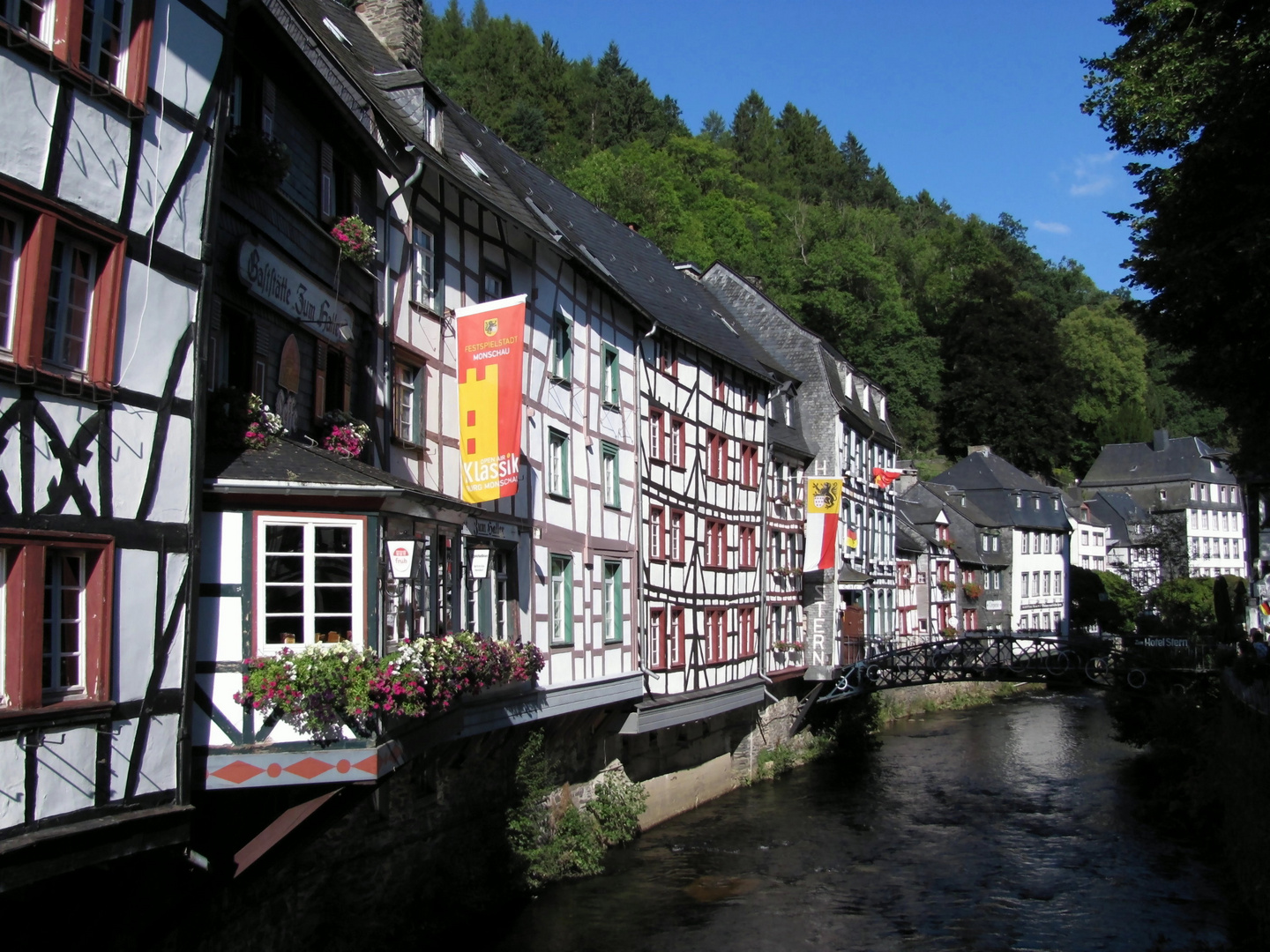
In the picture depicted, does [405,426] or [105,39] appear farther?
[405,426]

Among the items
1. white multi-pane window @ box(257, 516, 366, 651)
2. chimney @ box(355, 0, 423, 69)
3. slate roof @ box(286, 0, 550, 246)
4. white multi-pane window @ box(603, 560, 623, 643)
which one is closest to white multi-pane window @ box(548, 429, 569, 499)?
white multi-pane window @ box(603, 560, 623, 643)

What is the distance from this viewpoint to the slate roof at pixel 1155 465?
87.0m

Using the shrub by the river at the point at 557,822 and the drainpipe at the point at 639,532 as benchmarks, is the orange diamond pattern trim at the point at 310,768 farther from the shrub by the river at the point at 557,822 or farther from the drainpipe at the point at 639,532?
the drainpipe at the point at 639,532

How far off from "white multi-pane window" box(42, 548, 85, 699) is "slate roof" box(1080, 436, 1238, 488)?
87.2m

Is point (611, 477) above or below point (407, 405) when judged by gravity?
below

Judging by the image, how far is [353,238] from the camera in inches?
528

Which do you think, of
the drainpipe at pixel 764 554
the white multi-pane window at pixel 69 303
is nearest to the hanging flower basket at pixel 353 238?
the white multi-pane window at pixel 69 303

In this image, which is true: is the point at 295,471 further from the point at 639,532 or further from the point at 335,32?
the point at 639,532

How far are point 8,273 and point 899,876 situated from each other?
18.7 meters

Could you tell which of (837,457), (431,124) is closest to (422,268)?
(431,124)

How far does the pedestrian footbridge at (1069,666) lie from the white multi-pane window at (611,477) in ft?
44.0

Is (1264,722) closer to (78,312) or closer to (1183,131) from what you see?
(1183,131)

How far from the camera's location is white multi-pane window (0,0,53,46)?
8422 mm

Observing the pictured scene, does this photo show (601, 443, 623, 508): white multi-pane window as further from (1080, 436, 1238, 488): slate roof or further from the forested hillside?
(1080, 436, 1238, 488): slate roof
